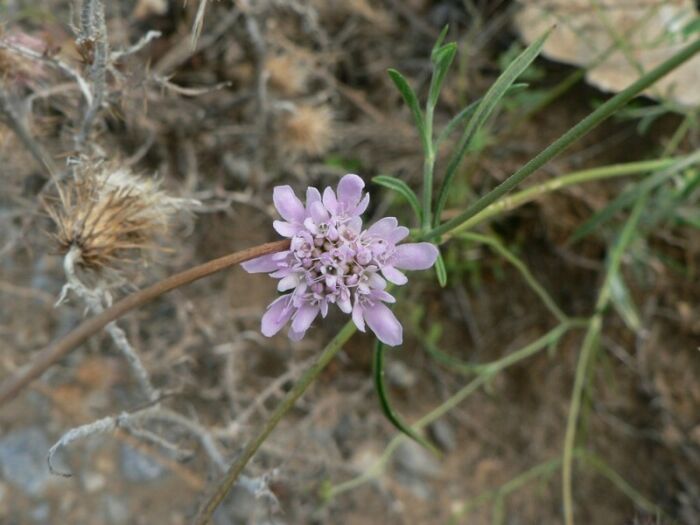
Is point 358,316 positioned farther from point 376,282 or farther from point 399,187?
point 399,187

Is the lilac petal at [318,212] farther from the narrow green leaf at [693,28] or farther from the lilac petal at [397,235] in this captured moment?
the narrow green leaf at [693,28]

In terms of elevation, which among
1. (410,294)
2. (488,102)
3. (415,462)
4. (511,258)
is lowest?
(415,462)

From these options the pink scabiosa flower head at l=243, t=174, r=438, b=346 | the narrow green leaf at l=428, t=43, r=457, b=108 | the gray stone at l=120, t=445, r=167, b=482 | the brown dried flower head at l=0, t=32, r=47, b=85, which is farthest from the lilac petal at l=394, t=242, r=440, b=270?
the gray stone at l=120, t=445, r=167, b=482

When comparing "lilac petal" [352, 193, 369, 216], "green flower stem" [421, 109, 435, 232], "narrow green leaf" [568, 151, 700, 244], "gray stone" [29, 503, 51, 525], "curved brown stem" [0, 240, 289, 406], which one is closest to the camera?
"curved brown stem" [0, 240, 289, 406]

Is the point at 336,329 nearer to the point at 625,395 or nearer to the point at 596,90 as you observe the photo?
the point at 625,395

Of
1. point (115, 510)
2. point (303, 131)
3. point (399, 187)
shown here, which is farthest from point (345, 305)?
point (115, 510)

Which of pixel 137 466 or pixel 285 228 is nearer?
pixel 285 228

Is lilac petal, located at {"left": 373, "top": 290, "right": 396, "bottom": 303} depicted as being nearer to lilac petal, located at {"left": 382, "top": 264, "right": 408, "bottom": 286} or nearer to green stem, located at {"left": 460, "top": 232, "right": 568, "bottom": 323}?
lilac petal, located at {"left": 382, "top": 264, "right": 408, "bottom": 286}

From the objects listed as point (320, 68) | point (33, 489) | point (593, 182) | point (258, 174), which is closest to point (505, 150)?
point (593, 182)
